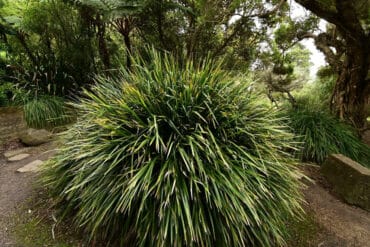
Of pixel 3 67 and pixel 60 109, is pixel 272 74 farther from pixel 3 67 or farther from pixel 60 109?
pixel 3 67

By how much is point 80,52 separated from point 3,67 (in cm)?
121

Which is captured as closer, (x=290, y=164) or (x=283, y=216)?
(x=283, y=216)

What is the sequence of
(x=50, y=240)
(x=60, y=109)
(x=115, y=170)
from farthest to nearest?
(x=60, y=109)
(x=50, y=240)
(x=115, y=170)

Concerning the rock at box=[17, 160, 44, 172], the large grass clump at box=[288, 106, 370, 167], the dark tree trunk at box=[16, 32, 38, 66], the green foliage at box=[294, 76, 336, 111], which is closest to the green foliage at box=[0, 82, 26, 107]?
the dark tree trunk at box=[16, 32, 38, 66]

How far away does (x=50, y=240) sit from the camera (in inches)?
75.7

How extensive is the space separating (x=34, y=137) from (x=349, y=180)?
13.1 feet

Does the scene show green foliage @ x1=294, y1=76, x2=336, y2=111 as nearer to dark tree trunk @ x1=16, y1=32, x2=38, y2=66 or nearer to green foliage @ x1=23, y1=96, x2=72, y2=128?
green foliage @ x1=23, y1=96, x2=72, y2=128

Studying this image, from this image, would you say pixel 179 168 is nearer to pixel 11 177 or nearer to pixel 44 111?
pixel 11 177

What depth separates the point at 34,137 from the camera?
3652 mm

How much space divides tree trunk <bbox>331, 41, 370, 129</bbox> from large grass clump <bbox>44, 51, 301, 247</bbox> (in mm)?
3134

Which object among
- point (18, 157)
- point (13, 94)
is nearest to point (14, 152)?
point (18, 157)

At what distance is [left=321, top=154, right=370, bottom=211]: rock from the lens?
8.90 ft

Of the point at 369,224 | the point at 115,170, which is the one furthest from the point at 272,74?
the point at 115,170

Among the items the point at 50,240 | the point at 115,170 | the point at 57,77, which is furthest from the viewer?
the point at 57,77
